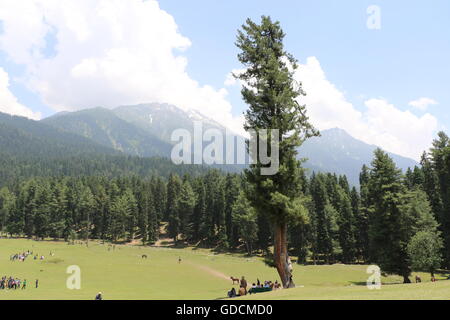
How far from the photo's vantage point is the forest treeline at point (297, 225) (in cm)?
4600

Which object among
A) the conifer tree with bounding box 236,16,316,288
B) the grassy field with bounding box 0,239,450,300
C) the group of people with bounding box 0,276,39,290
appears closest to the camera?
the conifer tree with bounding box 236,16,316,288

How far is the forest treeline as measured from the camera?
4600 centimetres

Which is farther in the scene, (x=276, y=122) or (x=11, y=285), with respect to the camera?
(x=11, y=285)

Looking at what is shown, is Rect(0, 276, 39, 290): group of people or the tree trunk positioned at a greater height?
the tree trunk

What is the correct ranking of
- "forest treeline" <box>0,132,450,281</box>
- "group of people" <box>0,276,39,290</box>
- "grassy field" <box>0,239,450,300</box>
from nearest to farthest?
"grassy field" <box>0,239,450,300</box> → "group of people" <box>0,276,39,290</box> → "forest treeline" <box>0,132,450,281</box>

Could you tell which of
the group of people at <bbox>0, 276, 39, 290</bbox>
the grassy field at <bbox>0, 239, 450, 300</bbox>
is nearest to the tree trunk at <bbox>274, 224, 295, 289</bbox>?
the grassy field at <bbox>0, 239, 450, 300</bbox>

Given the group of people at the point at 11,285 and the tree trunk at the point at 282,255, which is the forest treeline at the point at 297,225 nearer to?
the tree trunk at the point at 282,255

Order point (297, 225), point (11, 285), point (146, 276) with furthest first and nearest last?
1. point (297, 225)
2. point (146, 276)
3. point (11, 285)

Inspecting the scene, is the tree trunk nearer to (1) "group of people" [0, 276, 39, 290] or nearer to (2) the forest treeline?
(2) the forest treeline

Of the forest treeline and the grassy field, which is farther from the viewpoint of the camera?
the forest treeline

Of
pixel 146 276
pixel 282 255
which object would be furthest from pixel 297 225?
pixel 282 255

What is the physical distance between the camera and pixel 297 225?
57469 millimetres

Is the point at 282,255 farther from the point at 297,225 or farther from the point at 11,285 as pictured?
the point at 11,285
